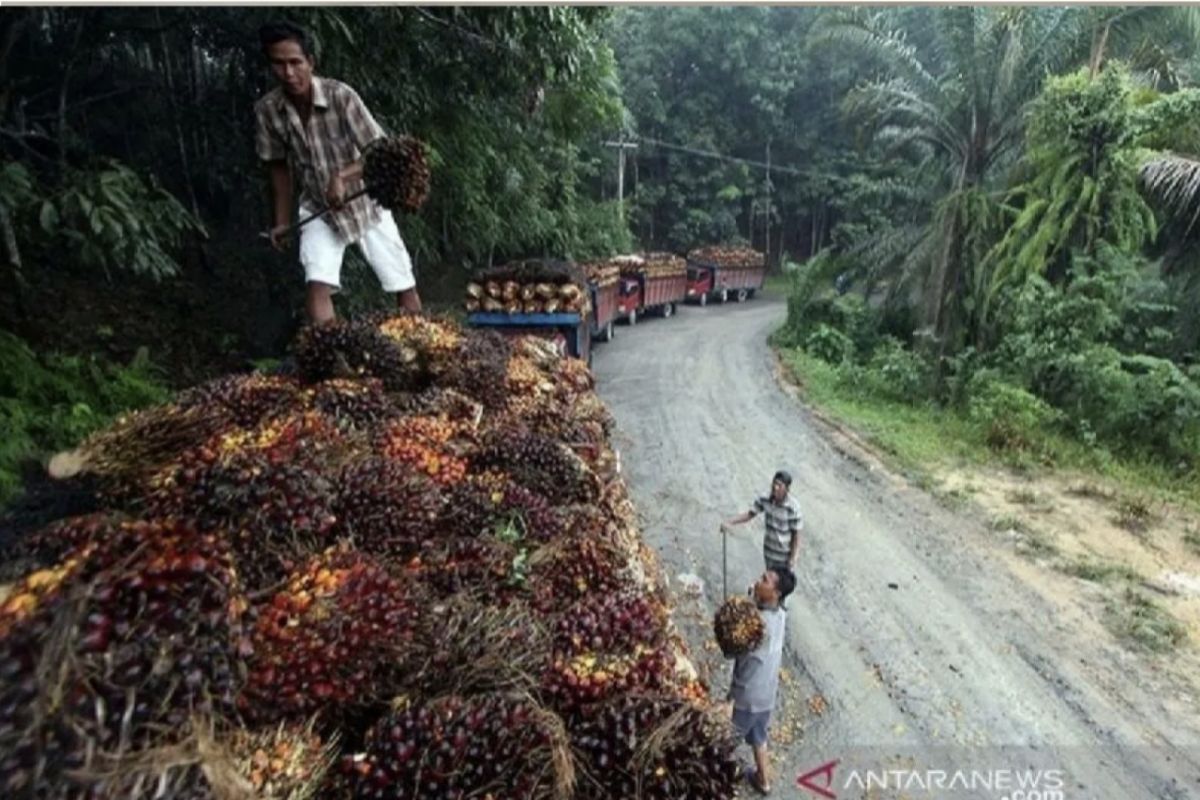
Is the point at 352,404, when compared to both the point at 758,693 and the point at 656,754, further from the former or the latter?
the point at 758,693

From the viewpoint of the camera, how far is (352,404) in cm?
219

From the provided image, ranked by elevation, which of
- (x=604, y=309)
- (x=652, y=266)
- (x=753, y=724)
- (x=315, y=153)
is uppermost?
(x=315, y=153)

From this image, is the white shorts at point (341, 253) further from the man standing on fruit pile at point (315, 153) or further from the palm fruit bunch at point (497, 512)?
the palm fruit bunch at point (497, 512)

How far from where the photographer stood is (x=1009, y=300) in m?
10.3

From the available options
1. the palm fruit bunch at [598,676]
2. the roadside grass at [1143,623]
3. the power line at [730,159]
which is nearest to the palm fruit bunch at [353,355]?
the palm fruit bunch at [598,676]

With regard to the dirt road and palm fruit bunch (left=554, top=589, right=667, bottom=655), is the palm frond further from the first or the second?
palm fruit bunch (left=554, top=589, right=667, bottom=655)

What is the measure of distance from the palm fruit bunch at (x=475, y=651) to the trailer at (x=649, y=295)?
15.1m

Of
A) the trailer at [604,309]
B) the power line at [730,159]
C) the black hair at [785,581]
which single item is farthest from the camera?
the power line at [730,159]

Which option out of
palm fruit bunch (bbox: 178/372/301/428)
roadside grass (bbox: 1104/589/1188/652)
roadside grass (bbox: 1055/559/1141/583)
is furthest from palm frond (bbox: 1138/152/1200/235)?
palm fruit bunch (bbox: 178/372/301/428)

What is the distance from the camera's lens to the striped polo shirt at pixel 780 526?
5066mm

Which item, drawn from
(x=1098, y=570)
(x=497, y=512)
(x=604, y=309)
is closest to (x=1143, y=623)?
(x=1098, y=570)

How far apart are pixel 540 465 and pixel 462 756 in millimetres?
1083

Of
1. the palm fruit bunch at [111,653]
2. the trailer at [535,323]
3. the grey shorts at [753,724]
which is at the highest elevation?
the palm fruit bunch at [111,653]

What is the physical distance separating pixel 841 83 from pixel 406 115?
18.4m
